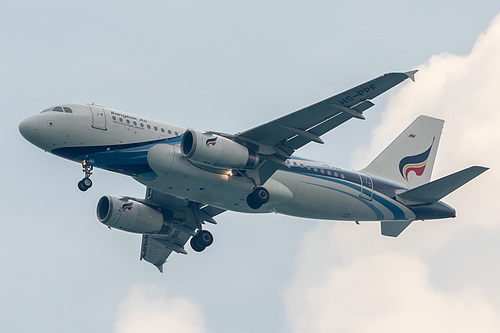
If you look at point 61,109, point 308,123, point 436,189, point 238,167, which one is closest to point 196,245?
point 238,167

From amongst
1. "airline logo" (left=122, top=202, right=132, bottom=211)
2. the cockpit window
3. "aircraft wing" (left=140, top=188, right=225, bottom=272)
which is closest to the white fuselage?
the cockpit window

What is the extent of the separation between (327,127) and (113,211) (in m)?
14.0

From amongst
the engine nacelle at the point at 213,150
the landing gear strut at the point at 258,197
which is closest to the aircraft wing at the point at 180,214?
the landing gear strut at the point at 258,197

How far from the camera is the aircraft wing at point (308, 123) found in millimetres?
41062

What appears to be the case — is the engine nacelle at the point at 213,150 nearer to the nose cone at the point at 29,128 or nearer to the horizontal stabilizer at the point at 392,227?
the nose cone at the point at 29,128

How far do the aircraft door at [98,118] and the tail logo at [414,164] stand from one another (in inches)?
742

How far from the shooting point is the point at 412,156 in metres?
55.1

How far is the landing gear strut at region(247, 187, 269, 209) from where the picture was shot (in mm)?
45312

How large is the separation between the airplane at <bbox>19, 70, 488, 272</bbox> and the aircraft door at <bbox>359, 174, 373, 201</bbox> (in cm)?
5

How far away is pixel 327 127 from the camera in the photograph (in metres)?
44.0

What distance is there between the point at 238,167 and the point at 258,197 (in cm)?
208

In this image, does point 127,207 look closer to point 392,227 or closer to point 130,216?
point 130,216

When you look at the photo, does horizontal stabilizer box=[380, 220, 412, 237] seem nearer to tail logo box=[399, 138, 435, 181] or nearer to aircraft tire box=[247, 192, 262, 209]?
tail logo box=[399, 138, 435, 181]

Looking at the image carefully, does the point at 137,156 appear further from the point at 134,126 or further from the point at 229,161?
the point at 229,161
